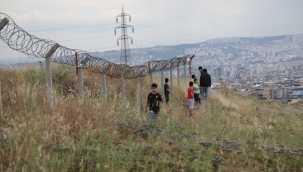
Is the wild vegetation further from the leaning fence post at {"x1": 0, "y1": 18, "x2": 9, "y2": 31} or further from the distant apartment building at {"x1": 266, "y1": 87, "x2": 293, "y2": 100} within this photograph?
the distant apartment building at {"x1": 266, "y1": 87, "x2": 293, "y2": 100}

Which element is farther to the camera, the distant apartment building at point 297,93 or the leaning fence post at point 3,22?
the distant apartment building at point 297,93

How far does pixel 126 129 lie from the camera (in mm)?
7359

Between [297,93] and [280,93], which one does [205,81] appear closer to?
[280,93]

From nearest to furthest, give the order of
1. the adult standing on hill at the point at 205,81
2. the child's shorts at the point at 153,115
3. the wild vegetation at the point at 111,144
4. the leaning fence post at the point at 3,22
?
the wild vegetation at the point at 111,144 < the leaning fence post at the point at 3,22 < the child's shorts at the point at 153,115 < the adult standing on hill at the point at 205,81

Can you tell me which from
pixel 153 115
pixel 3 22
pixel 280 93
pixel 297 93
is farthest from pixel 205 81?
pixel 297 93

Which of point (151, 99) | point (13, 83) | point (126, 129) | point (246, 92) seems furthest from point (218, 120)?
point (246, 92)

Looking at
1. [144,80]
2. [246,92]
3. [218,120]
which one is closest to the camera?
[218,120]

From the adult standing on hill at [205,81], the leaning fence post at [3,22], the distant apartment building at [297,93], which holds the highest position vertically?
the leaning fence post at [3,22]

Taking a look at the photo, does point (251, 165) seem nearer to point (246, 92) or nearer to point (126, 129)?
point (126, 129)

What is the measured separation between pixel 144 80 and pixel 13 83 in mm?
10324

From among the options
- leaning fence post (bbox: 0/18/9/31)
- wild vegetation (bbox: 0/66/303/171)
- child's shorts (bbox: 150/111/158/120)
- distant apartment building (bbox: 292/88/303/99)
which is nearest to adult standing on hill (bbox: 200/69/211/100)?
child's shorts (bbox: 150/111/158/120)

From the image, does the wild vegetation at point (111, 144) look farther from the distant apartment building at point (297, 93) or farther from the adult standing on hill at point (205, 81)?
the distant apartment building at point (297, 93)

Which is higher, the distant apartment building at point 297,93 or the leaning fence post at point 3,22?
the leaning fence post at point 3,22

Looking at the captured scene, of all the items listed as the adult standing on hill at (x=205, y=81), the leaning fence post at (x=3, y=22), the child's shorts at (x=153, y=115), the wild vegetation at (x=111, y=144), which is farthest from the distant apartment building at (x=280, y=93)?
the leaning fence post at (x=3, y=22)
